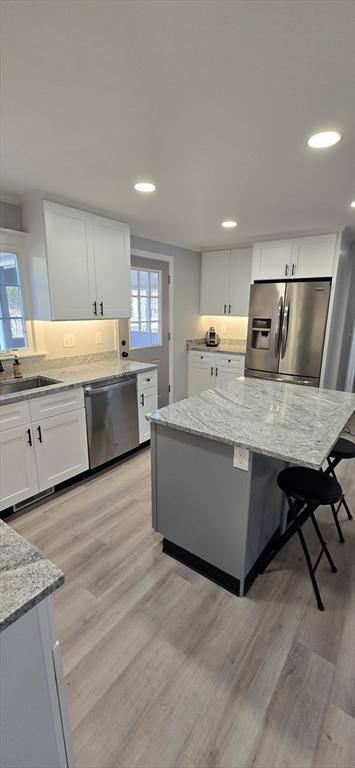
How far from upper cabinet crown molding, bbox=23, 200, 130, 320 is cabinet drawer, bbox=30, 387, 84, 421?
2.13ft

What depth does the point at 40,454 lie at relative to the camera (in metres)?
2.46

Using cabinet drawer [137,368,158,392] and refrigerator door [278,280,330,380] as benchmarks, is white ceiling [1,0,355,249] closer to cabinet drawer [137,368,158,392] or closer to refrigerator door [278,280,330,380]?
refrigerator door [278,280,330,380]

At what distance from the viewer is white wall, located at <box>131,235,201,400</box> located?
4.40m

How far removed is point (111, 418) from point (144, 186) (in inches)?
74.7

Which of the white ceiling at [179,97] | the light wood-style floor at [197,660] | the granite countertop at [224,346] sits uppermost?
the white ceiling at [179,97]

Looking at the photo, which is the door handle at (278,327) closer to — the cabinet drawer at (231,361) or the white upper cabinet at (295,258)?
the white upper cabinet at (295,258)

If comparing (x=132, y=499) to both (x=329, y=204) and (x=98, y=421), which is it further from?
(x=329, y=204)

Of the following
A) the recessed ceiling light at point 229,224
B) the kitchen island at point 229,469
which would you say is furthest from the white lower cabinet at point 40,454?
the recessed ceiling light at point 229,224

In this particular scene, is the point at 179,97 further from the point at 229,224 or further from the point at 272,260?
the point at 272,260

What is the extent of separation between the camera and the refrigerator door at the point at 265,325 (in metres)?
3.75

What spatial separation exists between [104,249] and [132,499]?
88.0 inches

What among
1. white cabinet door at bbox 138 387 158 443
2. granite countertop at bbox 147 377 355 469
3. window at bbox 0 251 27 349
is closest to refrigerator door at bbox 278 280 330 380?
granite countertop at bbox 147 377 355 469

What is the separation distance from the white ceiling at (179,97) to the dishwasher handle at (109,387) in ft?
5.01

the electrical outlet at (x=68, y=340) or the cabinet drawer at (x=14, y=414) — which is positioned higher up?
the electrical outlet at (x=68, y=340)
